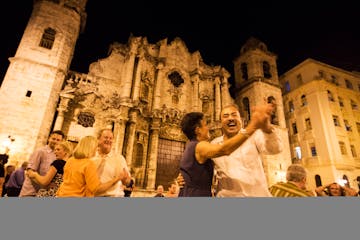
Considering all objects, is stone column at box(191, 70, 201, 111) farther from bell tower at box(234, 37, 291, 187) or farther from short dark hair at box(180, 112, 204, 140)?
short dark hair at box(180, 112, 204, 140)

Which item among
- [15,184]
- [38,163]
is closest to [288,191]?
[38,163]

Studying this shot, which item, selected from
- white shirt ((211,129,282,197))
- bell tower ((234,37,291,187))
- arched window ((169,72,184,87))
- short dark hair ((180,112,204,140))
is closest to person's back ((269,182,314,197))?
white shirt ((211,129,282,197))

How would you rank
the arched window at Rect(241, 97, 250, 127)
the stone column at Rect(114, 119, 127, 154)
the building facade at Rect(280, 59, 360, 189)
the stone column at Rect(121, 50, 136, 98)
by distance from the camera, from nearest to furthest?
the stone column at Rect(114, 119, 127, 154) → the stone column at Rect(121, 50, 136, 98) → the building facade at Rect(280, 59, 360, 189) → the arched window at Rect(241, 97, 250, 127)

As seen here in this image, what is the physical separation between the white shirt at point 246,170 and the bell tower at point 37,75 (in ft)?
44.9

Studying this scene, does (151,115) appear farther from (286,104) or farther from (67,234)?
(286,104)

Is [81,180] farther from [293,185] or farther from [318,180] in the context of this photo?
[318,180]

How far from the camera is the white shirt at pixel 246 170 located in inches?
88.9

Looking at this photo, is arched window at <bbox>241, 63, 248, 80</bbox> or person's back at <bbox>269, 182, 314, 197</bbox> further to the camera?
arched window at <bbox>241, 63, 248, 80</bbox>

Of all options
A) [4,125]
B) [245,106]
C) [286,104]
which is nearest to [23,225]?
[4,125]

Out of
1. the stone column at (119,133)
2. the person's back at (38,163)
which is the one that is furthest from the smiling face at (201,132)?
the stone column at (119,133)

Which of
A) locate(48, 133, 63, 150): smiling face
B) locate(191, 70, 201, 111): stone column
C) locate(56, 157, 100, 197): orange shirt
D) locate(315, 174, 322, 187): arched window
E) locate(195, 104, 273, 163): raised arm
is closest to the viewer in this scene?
locate(195, 104, 273, 163): raised arm

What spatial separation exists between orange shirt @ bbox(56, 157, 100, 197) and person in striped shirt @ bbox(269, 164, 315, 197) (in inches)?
94.9

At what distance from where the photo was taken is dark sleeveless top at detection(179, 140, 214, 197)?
7.50 ft

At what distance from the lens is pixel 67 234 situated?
4.33 ft
